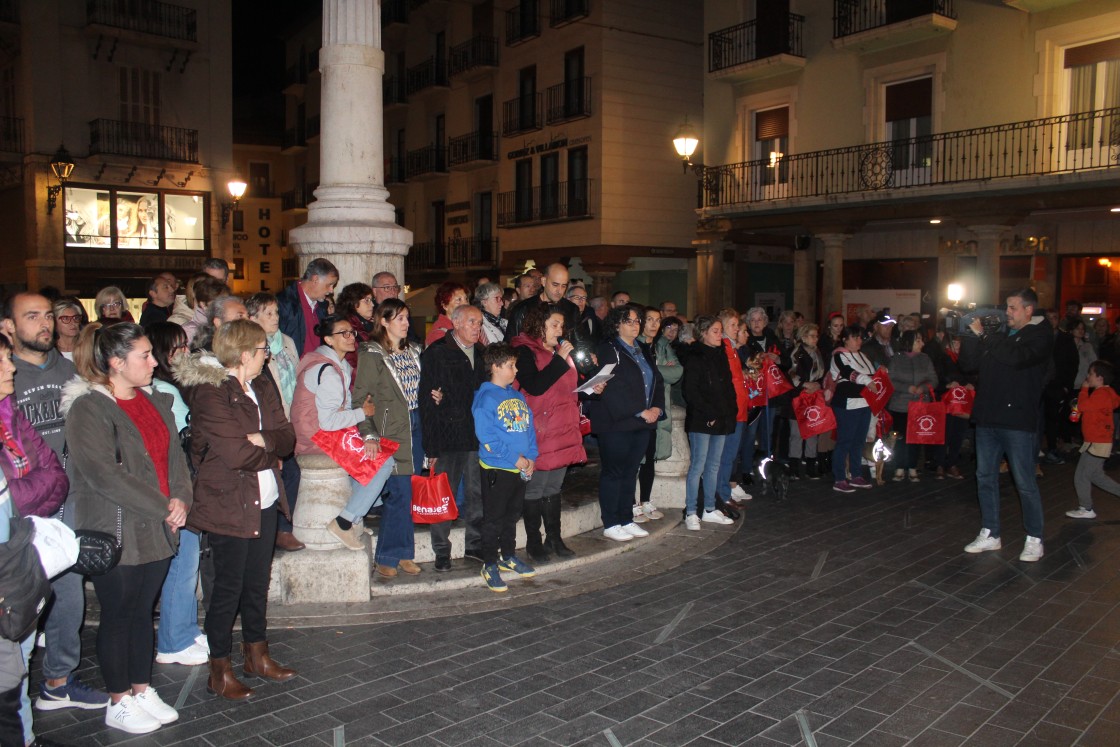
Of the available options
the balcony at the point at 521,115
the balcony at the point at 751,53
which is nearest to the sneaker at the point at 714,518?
the balcony at the point at 751,53

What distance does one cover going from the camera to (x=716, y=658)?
5336 millimetres

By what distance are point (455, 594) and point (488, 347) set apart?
1.80 metres

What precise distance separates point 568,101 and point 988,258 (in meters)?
12.9

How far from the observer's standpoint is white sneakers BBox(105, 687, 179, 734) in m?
4.35

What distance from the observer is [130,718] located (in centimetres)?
436

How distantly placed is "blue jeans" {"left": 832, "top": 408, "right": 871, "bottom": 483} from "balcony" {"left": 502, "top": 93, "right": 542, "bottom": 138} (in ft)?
63.6

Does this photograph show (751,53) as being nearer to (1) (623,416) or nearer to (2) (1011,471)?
(2) (1011,471)

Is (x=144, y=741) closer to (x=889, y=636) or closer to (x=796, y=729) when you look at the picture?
(x=796, y=729)

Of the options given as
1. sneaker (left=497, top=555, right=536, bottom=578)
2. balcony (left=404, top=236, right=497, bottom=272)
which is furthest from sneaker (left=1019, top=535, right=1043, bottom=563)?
balcony (left=404, top=236, right=497, bottom=272)

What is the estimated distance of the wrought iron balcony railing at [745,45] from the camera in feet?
71.6

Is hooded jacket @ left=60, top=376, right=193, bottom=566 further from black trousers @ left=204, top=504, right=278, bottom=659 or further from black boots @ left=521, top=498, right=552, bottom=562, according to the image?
black boots @ left=521, top=498, right=552, bottom=562

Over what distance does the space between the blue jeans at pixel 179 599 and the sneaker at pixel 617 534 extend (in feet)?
11.7

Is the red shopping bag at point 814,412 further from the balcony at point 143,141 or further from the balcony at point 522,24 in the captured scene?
the balcony at point 143,141

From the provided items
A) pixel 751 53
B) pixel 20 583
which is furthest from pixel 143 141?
pixel 20 583
